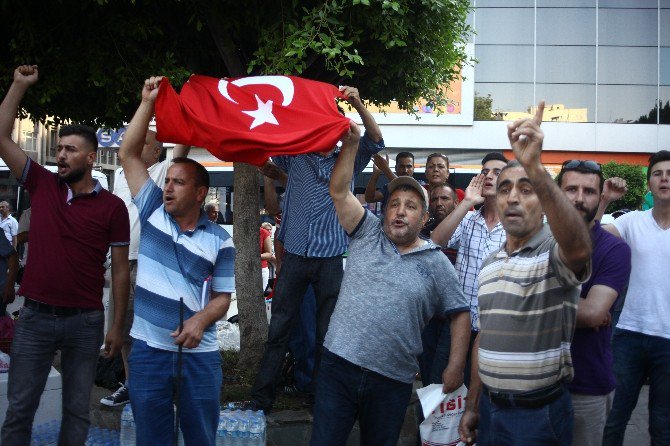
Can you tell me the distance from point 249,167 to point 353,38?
200cm

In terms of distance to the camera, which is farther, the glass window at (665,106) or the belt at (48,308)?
the glass window at (665,106)

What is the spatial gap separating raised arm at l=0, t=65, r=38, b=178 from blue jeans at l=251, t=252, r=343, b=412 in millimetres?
2160

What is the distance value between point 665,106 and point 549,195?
33.8 meters

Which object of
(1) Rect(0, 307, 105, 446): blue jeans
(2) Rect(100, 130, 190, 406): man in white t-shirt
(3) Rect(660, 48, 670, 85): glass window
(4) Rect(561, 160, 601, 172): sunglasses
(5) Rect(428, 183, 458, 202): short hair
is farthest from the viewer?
(3) Rect(660, 48, 670, 85): glass window

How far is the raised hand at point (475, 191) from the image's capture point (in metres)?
5.11

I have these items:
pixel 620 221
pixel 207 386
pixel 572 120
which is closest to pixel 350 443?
pixel 207 386

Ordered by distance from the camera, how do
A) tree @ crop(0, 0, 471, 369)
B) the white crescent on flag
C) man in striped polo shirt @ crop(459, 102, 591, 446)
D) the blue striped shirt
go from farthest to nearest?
the blue striped shirt, tree @ crop(0, 0, 471, 369), the white crescent on flag, man in striped polo shirt @ crop(459, 102, 591, 446)

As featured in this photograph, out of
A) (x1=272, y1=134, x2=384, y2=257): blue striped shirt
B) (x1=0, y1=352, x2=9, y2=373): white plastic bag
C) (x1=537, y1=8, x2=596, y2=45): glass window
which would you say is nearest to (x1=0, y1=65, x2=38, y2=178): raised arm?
(x1=0, y1=352, x2=9, y2=373): white plastic bag

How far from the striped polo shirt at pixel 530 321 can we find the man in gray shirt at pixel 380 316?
0.68m

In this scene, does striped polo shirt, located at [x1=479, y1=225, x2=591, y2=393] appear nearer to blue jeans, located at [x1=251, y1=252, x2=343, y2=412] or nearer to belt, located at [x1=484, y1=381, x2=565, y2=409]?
belt, located at [x1=484, y1=381, x2=565, y2=409]

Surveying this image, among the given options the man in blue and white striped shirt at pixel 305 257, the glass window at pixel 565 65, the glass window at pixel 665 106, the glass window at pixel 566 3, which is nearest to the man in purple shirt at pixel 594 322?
the man in blue and white striped shirt at pixel 305 257

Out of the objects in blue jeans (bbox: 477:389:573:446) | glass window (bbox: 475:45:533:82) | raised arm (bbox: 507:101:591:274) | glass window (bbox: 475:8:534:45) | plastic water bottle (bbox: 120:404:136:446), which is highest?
glass window (bbox: 475:8:534:45)

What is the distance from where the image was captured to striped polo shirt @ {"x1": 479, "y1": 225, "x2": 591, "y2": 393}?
3051 millimetres

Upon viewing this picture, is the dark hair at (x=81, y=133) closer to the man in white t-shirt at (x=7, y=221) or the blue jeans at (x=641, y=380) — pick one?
the blue jeans at (x=641, y=380)
